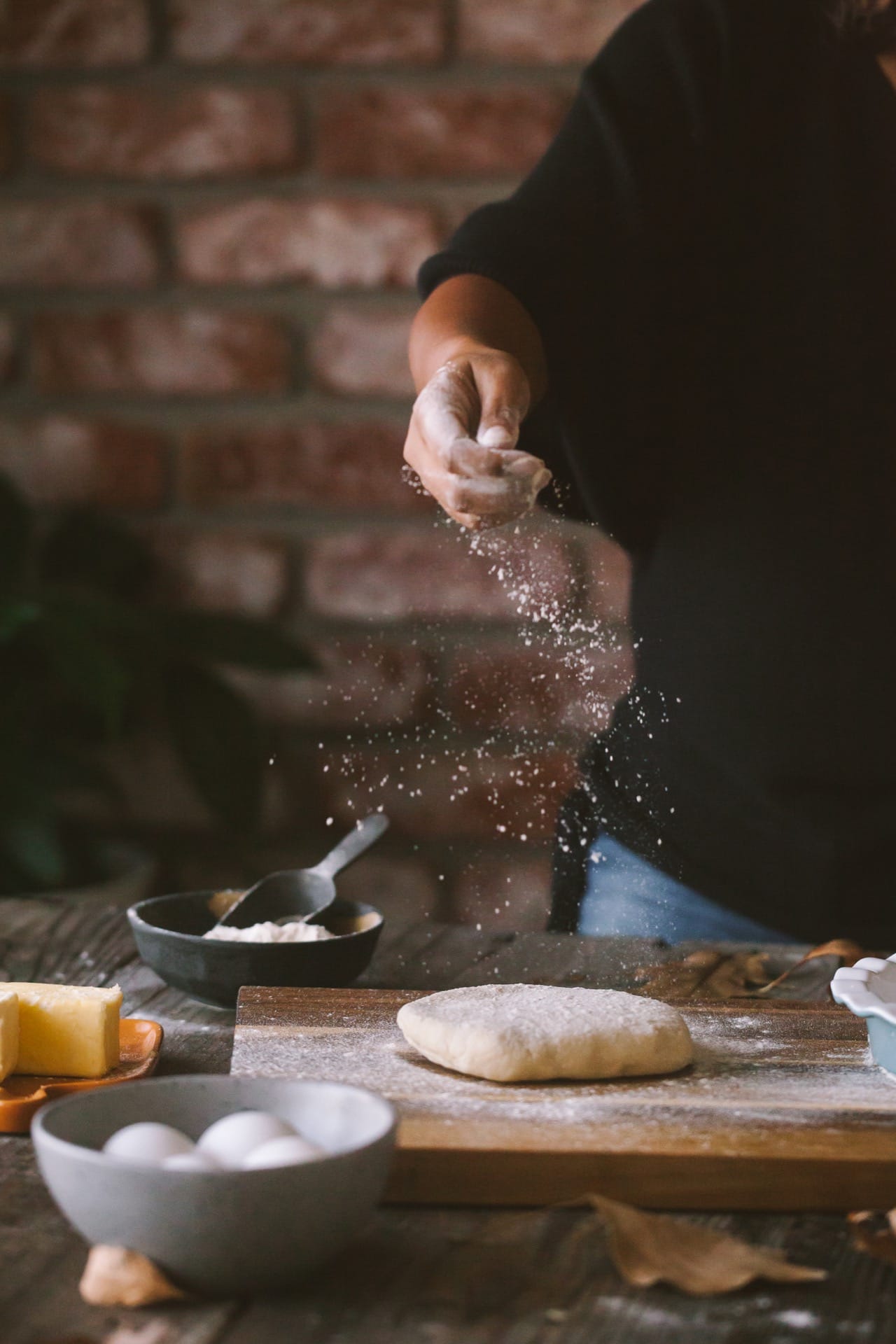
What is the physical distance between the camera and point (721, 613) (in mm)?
1126

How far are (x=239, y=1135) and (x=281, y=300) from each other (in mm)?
1331

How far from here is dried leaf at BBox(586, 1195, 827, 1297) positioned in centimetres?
45

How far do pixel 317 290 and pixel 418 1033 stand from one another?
1171 millimetres

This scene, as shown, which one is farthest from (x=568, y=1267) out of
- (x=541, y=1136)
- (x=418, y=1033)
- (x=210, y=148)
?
(x=210, y=148)

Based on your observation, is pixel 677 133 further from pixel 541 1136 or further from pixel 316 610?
pixel 541 1136

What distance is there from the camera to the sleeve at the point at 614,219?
44.9 inches

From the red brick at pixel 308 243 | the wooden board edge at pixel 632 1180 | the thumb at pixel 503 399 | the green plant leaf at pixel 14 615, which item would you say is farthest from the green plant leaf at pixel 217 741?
the wooden board edge at pixel 632 1180

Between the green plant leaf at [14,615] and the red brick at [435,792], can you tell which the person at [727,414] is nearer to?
the red brick at [435,792]

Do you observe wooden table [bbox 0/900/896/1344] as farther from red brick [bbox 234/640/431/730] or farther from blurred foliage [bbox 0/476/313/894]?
red brick [bbox 234/640/431/730]

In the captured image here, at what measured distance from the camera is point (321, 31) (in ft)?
5.27

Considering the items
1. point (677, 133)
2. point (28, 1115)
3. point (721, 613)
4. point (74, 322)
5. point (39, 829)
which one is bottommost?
point (39, 829)

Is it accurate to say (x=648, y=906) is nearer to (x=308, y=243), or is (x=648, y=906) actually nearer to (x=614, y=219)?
(x=614, y=219)

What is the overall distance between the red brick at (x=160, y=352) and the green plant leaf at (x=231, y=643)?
0.96 ft

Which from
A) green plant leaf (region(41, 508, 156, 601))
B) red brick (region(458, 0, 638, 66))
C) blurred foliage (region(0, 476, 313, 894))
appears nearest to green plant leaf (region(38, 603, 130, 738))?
blurred foliage (region(0, 476, 313, 894))
